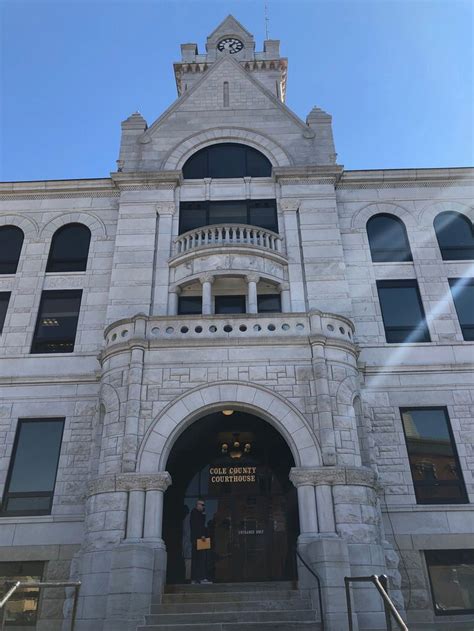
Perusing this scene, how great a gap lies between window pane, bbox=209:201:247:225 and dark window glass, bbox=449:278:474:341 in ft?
25.7

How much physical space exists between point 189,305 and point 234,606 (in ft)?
31.2

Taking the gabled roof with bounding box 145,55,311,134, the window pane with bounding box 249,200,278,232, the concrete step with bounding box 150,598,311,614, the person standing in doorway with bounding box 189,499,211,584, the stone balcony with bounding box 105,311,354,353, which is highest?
the gabled roof with bounding box 145,55,311,134

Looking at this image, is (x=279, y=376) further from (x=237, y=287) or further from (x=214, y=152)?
(x=214, y=152)

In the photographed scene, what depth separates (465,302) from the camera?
17.5 meters

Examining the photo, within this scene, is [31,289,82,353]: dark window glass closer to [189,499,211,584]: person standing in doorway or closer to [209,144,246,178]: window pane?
[189,499,211,584]: person standing in doorway

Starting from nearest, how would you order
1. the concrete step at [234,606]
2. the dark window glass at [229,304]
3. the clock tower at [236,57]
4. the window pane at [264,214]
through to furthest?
the concrete step at [234,606] < the dark window glass at [229,304] < the window pane at [264,214] < the clock tower at [236,57]

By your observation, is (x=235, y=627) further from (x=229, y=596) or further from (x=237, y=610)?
(x=229, y=596)

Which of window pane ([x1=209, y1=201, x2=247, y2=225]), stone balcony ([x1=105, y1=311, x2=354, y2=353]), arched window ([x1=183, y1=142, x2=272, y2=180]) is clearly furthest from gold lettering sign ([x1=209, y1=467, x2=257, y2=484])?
arched window ([x1=183, y1=142, x2=272, y2=180])

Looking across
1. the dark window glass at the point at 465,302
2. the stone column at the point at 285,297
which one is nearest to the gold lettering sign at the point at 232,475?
the stone column at the point at 285,297

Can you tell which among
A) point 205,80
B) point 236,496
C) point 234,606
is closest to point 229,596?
point 234,606

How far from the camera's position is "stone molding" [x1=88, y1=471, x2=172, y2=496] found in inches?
476

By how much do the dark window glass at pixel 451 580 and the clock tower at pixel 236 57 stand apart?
85.2 feet

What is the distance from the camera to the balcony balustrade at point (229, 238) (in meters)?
17.3

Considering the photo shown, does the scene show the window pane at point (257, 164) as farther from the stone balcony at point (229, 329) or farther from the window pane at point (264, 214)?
the stone balcony at point (229, 329)
